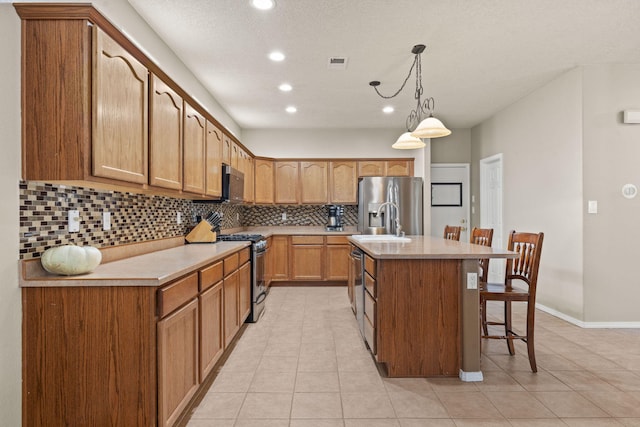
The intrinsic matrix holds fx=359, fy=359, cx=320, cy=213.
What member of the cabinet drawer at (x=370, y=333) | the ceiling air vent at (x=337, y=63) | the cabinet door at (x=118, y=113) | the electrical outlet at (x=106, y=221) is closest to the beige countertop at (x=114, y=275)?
the electrical outlet at (x=106, y=221)

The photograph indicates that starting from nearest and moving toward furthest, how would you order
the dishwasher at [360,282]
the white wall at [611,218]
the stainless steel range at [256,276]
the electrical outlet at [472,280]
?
the electrical outlet at [472,280]
the dishwasher at [360,282]
the white wall at [611,218]
the stainless steel range at [256,276]

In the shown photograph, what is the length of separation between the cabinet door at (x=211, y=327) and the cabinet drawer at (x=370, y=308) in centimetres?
109

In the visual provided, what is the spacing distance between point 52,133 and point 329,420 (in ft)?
6.46

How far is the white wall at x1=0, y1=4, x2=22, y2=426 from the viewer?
1.50m

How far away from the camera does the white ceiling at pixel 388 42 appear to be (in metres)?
2.60

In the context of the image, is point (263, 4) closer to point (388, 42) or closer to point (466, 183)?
point (388, 42)

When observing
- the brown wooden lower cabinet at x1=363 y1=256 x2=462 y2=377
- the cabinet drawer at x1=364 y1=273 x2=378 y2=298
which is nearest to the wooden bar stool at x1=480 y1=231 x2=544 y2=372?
the brown wooden lower cabinet at x1=363 y1=256 x2=462 y2=377

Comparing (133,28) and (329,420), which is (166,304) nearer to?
(329,420)

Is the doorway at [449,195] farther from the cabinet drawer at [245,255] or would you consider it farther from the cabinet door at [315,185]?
the cabinet drawer at [245,255]

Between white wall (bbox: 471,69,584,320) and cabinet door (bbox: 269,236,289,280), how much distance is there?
3.25m

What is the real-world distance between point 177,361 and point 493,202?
17.2ft

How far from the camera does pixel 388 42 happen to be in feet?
10.1

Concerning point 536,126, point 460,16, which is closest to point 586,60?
point 536,126

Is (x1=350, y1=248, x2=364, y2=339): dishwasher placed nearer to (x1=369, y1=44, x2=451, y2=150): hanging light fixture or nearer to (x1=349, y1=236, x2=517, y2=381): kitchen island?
(x1=349, y1=236, x2=517, y2=381): kitchen island
